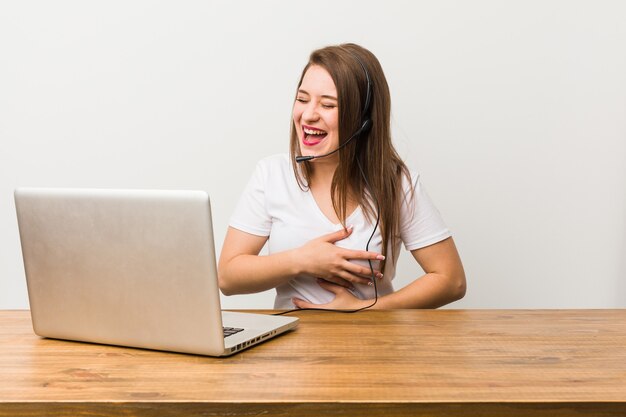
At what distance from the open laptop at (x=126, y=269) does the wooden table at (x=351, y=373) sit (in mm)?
35

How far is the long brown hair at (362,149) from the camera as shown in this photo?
2.03 metres

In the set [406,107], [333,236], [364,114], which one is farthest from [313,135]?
[406,107]

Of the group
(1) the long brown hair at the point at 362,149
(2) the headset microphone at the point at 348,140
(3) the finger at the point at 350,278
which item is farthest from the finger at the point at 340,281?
(2) the headset microphone at the point at 348,140

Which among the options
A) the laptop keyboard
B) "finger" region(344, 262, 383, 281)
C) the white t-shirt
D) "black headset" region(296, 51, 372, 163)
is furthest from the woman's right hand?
the laptop keyboard

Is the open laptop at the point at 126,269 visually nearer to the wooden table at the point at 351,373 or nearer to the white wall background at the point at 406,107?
the wooden table at the point at 351,373

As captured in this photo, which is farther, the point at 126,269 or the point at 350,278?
the point at 350,278

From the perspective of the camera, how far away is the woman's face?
2027mm

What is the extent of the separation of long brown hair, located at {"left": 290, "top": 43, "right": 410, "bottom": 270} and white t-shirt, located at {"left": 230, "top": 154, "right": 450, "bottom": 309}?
0.09 ft

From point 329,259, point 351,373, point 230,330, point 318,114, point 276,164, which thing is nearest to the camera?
point 351,373

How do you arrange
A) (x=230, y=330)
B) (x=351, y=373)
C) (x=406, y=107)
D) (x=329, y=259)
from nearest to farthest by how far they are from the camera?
(x=351, y=373), (x=230, y=330), (x=329, y=259), (x=406, y=107)

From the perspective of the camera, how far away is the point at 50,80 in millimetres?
2998

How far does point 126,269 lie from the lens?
4.30 feet

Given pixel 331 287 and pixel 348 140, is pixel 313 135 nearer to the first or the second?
pixel 348 140

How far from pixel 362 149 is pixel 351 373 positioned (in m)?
0.99
